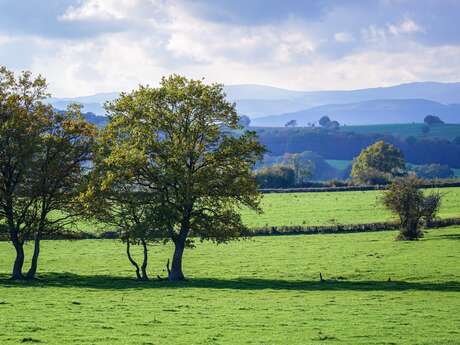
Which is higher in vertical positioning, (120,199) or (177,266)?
(120,199)

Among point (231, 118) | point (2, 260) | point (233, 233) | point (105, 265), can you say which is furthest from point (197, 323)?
point (2, 260)

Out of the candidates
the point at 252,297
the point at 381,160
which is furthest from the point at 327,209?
the point at 381,160

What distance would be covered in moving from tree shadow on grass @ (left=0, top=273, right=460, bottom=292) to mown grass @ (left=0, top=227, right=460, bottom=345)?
0.07 meters

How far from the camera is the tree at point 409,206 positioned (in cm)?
7081

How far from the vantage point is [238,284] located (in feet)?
156

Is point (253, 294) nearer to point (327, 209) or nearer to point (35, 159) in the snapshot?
point (35, 159)

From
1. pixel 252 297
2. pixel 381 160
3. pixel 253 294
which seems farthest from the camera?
pixel 381 160

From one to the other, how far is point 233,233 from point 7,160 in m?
17.1

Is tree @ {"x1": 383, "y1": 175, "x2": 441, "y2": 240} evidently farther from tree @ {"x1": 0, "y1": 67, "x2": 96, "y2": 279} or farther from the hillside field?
tree @ {"x1": 0, "y1": 67, "x2": 96, "y2": 279}

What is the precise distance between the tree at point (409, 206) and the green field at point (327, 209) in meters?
3.71

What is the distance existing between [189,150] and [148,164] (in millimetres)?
3046

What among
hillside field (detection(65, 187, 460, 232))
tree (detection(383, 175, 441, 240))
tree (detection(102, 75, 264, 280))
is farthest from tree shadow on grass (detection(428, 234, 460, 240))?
tree (detection(102, 75, 264, 280))

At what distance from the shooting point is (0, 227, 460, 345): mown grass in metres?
29.1

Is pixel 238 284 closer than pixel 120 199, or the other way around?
pixel 238 284
